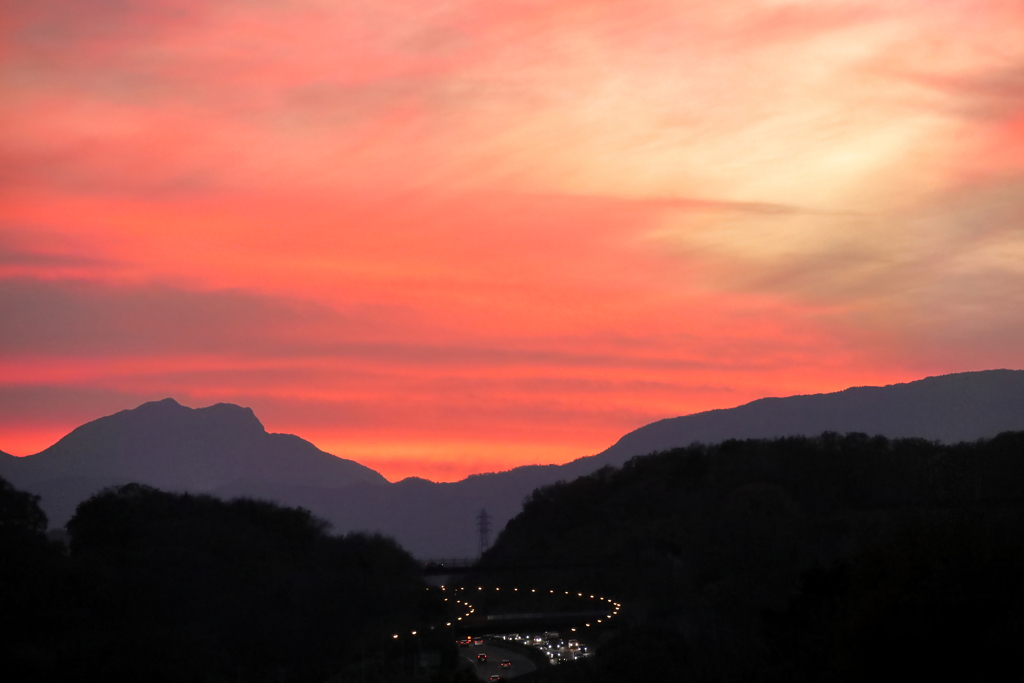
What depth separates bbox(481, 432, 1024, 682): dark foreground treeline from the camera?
44781 mm

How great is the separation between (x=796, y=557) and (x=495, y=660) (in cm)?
3240

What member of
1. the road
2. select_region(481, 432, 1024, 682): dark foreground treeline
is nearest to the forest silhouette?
select_region(481, 432, 1024, 682): dark foreground treeline

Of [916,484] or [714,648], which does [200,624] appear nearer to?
[714,648]

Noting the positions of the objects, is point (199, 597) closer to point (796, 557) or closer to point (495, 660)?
point (495, 660)

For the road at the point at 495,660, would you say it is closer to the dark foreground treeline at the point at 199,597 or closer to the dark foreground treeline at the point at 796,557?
the dark foreground treeline at the point at 199,597

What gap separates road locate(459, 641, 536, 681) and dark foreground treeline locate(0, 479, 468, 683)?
22.5 feet

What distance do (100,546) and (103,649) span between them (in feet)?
109

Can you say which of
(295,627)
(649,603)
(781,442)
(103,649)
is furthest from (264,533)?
(781,442)

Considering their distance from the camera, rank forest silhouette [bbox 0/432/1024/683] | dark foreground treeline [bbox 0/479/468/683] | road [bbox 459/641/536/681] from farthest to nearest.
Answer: road [bbox 459/641/536/681]
dark foreground treeline [bbox 0/479/468/683]
forest silhouette [bbox 0/432/1024/683]

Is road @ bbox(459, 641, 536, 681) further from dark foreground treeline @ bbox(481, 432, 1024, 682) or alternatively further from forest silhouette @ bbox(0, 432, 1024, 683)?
dark foreground treeline @ bbox(481, 432, 1024, 682)

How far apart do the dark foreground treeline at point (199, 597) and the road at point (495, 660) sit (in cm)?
685

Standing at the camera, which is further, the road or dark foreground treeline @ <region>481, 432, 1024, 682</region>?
the road

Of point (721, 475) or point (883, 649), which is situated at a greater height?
point (721, 475)

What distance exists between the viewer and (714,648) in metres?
92.9
